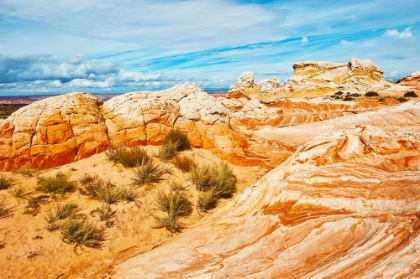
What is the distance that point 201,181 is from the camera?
8.43 metres

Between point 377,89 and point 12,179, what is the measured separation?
4446cm

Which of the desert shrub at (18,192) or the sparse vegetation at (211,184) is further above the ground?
the desert shrub at (18,192)

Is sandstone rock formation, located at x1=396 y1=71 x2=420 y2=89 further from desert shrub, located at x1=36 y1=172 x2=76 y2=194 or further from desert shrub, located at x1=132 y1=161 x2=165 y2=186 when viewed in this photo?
desert shrub, located at x1=36 y1=172 x2=76 y2=194

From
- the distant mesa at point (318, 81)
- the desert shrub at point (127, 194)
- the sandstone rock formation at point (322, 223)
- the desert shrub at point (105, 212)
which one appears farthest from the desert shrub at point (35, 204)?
the distant mesa at point (318, 81)

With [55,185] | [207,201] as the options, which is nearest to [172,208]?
[207,201]

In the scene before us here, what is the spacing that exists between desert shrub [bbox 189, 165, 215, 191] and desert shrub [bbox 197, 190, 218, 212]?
480mm

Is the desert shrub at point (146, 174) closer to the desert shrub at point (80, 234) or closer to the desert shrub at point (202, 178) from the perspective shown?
the desert shrub at point (202, 178)

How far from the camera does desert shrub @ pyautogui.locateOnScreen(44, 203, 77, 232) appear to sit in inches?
241

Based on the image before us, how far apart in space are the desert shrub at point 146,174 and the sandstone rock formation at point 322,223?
2914 millimetres

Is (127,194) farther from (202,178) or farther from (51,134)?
(51,134)

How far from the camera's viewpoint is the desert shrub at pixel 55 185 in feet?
24.1

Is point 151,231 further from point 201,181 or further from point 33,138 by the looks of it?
point 33,138

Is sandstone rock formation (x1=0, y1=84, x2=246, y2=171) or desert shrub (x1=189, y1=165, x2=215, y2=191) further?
sandstone rock formation (x1=0, y1=84, x2=246, y2=171)

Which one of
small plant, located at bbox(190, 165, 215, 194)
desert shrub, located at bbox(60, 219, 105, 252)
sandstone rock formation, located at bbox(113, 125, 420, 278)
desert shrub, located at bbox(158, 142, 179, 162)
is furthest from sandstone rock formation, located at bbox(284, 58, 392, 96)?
desert shrub, located at bbox(60, 219, 105, 252)
